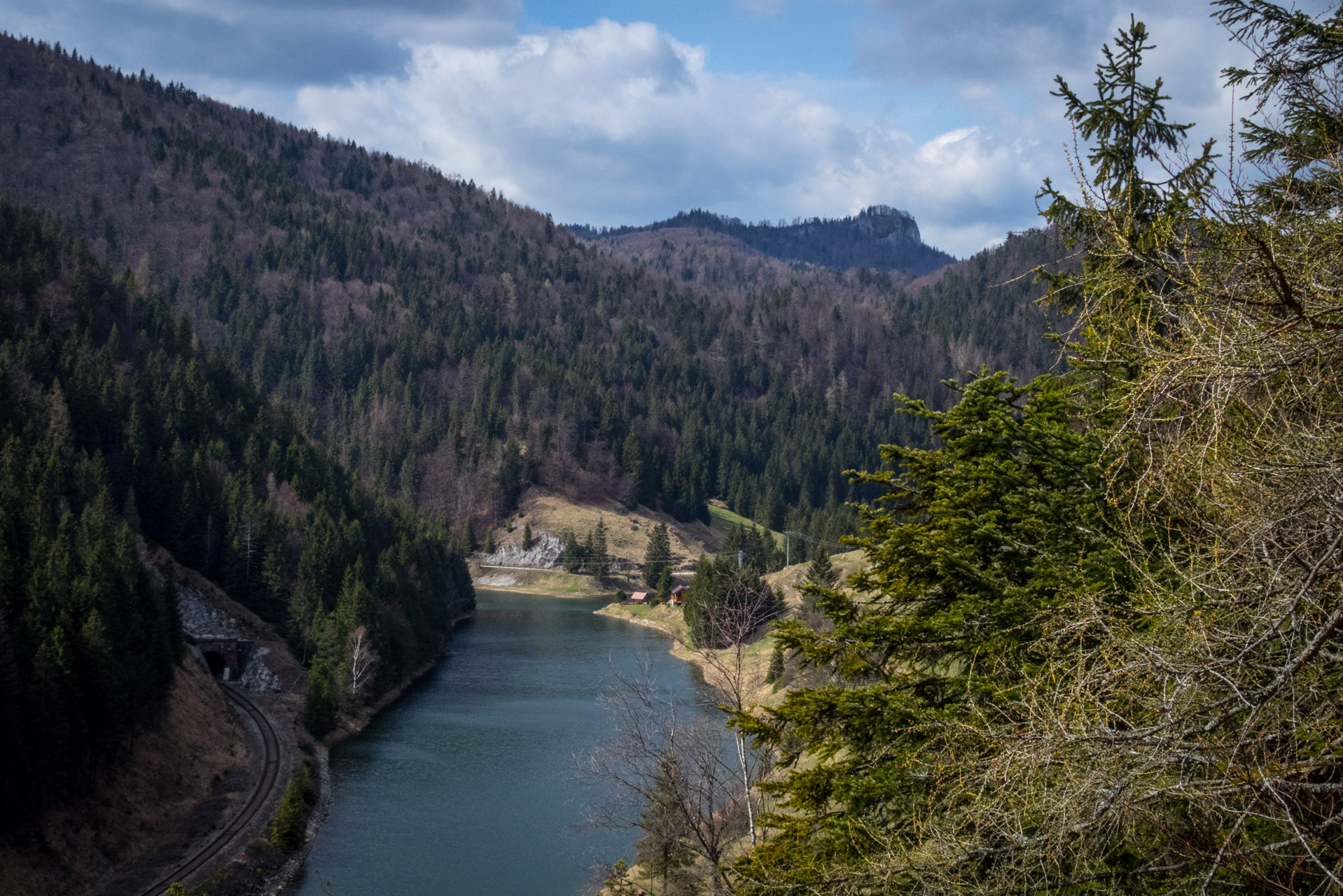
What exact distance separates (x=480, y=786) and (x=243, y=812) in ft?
32.0

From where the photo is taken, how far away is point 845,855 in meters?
10.9

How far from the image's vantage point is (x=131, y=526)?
6312 centimetres

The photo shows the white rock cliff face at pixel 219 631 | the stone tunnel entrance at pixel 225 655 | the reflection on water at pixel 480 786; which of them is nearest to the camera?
the reflection on water at pixel 480 786

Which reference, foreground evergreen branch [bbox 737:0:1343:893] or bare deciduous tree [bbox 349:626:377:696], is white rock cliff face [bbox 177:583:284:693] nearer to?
bare deciduous tree [bbox 349:626:377:696]

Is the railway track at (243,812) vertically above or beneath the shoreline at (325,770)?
above

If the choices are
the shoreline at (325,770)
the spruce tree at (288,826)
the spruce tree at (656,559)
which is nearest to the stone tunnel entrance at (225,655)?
the shoreline at (325,770)

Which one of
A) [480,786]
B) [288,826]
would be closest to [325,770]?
[480,786]

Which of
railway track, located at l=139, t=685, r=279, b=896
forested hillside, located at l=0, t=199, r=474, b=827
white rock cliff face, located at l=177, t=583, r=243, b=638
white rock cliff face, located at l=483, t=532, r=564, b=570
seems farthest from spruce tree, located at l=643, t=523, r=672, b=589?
railway track, located at l=139, t=685, r=279, b=896

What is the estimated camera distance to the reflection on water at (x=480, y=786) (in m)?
34.7

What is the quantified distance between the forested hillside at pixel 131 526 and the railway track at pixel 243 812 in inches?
161

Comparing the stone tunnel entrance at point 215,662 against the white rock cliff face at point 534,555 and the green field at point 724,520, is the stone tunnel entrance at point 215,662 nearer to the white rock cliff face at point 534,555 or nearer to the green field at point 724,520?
the white rock cliff face at point 534,555

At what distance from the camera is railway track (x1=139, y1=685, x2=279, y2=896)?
32.9 m

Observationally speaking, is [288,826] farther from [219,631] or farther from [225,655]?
[219,631]

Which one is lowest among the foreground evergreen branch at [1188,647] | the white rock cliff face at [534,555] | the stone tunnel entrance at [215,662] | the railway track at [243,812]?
the railway track at [243,812]
